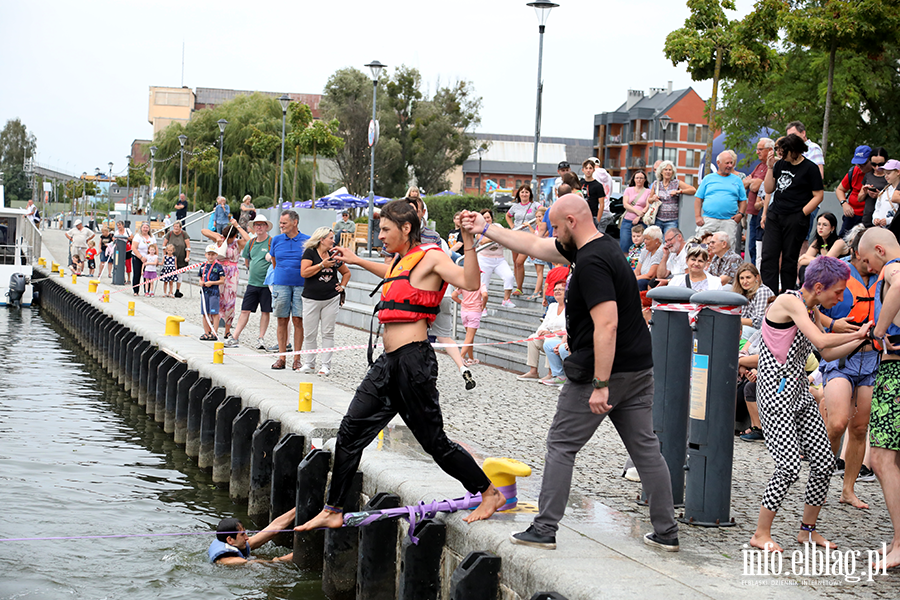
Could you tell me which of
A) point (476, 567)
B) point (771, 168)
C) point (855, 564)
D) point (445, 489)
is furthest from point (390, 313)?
point (771, 168)

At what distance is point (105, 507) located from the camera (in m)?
9.12

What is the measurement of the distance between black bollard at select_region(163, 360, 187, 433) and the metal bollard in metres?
8.32

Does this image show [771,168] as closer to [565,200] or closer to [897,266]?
[897,266]

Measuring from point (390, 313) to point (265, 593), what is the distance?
8.23 ft

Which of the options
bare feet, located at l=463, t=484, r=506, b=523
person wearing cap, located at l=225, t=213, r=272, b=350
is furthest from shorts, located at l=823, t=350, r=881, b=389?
person wearing cap, located at l=225, t=213, r=272, b=350

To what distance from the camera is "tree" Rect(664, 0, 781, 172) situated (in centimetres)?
2338

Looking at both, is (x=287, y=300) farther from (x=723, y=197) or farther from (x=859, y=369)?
(x=859, y=369)

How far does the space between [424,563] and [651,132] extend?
98.4m

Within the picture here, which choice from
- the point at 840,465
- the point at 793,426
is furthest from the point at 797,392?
the point at 840,465

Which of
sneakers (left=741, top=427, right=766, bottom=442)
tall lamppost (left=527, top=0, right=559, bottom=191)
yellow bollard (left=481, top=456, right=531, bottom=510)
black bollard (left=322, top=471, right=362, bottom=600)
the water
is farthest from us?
tall lamppost (left=527, top=0, right=559, bottom=191)

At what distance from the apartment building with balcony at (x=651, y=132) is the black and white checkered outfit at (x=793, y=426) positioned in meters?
90.9

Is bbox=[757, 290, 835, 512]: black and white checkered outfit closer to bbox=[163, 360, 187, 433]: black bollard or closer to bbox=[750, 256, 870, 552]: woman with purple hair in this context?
bbox=[750, 256, 870, 552]: woman with purple hair

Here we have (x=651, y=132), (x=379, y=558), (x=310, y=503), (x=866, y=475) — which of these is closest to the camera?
(x=379, y=558)

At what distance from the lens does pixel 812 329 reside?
553 cm
